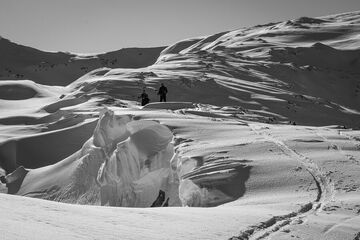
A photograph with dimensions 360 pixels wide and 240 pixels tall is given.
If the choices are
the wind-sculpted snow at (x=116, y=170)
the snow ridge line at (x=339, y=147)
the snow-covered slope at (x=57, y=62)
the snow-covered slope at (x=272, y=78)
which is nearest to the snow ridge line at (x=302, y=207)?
the snow ridge line at (x=339, y=147)

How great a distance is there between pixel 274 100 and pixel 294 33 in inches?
893

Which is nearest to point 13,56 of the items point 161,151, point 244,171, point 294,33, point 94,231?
point 294,33

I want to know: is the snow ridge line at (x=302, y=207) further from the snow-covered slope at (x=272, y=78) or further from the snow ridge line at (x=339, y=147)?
the snow-covered slope at (x=272, y=78)

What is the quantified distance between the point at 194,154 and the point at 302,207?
4210mm

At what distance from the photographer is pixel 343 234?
6969mm

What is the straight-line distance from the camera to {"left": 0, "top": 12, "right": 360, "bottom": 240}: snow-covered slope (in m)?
7.07

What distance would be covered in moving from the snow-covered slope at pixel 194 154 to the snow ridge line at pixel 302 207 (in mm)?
29

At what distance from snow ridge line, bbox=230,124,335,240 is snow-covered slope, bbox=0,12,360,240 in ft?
0.10

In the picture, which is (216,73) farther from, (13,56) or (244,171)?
(13,56)

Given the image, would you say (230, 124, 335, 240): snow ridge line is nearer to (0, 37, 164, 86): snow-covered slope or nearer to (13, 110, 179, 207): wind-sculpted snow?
(13, 110, 179, 207): wind-sculpted snow

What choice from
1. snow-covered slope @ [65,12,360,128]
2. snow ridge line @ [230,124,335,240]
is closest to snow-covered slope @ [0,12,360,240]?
snow ridge line @ [230,124,335,240]

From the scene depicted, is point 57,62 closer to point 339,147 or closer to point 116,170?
point 116,170

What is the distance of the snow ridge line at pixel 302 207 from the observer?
7.00 m

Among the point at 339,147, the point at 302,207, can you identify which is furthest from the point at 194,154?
the point at 302,207
